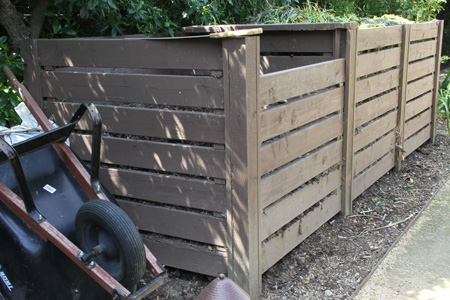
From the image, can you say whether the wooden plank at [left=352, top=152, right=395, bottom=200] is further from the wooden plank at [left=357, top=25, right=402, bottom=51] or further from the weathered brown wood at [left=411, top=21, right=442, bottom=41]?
the weathered brown wood at [left=411, top=21, right=442, bottom=41]

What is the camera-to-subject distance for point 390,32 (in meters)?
5.16

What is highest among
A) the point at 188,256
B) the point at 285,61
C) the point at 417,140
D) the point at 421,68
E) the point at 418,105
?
the point at 285,61

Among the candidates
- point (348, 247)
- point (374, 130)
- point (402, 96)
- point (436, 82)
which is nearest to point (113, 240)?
point (348, 247)

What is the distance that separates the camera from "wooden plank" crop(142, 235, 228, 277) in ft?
10.9

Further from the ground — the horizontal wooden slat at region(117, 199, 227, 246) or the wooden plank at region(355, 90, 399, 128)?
the wooden plank at region(355, 90, 399, 128)

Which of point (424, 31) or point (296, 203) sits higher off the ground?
point (424, 31)

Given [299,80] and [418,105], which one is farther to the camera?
[418,105]

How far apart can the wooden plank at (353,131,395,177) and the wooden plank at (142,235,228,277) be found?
77.8 inches

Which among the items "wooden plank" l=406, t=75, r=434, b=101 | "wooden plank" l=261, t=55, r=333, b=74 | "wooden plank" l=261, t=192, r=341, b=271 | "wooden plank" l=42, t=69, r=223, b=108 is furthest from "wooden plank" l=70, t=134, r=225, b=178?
"wooden plank" l=406, t=75, r=434, b=101

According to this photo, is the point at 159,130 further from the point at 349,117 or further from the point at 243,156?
the point at 349,117

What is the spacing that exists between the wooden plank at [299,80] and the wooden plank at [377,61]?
1.21ft

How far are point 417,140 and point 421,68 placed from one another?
0.93m

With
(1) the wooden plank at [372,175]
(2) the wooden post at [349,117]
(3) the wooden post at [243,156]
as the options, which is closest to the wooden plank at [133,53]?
(3) the wooden post at [243,156]

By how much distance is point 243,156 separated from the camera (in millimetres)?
3049
